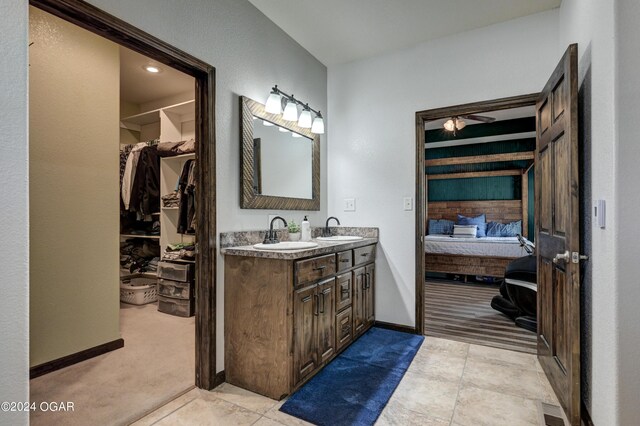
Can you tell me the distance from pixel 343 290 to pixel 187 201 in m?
2.03

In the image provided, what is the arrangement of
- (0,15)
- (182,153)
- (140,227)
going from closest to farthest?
(0,15) < (182,153) < (140,227)

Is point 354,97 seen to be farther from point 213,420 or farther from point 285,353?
point 213,420

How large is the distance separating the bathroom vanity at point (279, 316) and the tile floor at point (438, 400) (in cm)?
15

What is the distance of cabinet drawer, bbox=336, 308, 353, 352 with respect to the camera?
2.56 metres

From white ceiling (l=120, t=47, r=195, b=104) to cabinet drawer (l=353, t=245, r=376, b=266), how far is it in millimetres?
2706

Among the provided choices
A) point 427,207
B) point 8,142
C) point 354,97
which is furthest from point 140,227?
point 427,207

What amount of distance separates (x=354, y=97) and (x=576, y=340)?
2707mm

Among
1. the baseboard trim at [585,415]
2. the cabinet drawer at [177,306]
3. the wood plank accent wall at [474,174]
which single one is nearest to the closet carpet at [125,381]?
the cabinet drawer at [177,306]

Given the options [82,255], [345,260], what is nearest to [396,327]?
[345,260]

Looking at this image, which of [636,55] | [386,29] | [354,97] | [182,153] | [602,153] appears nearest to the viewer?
[636,55]

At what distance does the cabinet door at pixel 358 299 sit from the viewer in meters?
2.82

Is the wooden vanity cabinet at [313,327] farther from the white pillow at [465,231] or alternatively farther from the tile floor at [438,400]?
the white pillow at [465,231]

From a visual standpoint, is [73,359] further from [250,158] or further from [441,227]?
[441,227]

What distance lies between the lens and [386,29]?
2.88 meters
